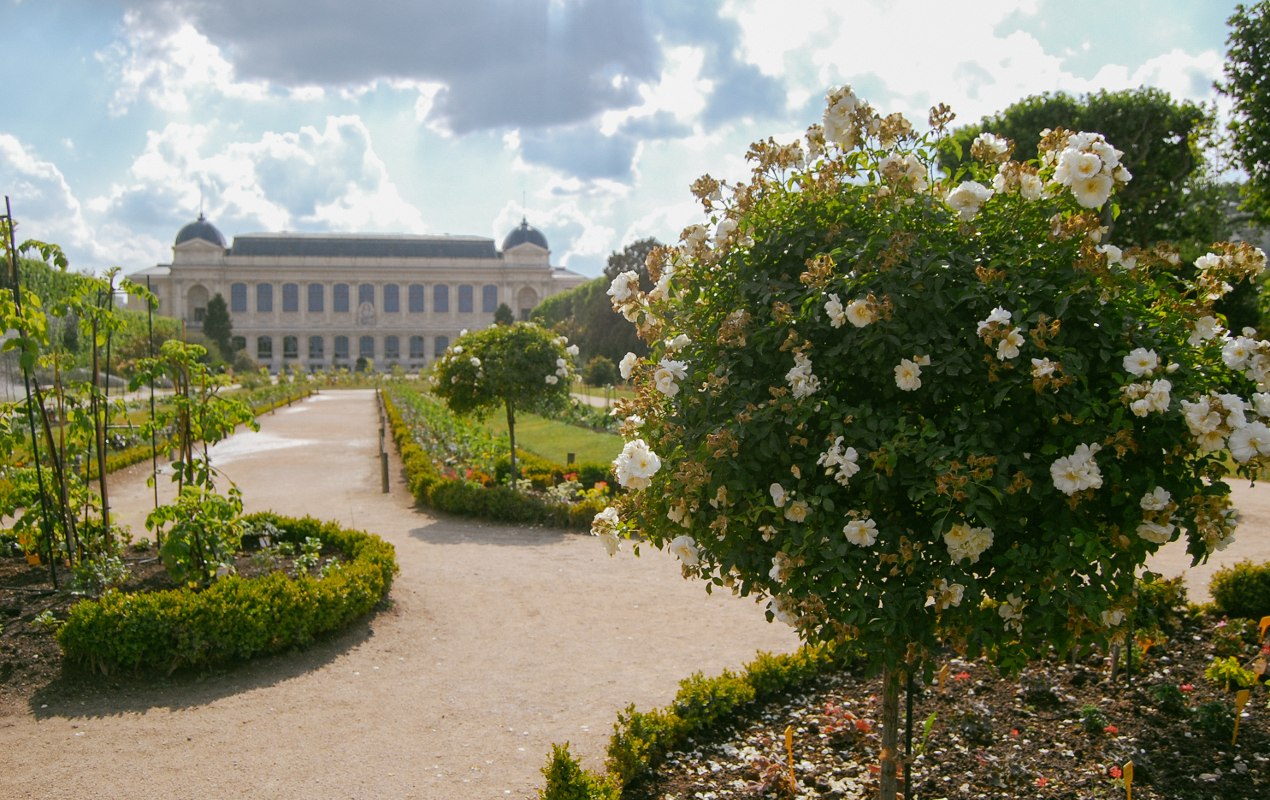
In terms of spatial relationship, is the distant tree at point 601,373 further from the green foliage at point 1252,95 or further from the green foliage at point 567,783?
the green foliage at point 567,783

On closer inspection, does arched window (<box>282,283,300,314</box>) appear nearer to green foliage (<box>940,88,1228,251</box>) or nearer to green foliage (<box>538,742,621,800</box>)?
green foliage (<box>940,88,1228,251</box>)

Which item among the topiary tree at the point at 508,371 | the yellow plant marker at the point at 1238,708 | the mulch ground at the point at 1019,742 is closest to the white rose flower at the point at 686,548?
the mulch ground at the point at 1019,742

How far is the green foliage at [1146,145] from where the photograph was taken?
602 inches

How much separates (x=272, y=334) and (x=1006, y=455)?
297 ft

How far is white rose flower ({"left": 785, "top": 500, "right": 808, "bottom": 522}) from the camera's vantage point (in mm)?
2373

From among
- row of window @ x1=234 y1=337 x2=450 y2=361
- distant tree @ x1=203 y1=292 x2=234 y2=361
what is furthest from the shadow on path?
row of window @ x1=234 y1=337 x2=450 y2=361

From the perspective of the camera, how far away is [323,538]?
7672mm

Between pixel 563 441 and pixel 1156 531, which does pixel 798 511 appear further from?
pixel 563 441

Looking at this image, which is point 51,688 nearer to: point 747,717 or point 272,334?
point 747,717

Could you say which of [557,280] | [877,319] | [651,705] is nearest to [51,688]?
[651,705]

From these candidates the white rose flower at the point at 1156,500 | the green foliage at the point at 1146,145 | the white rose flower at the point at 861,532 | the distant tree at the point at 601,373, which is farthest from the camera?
the distant tree at the point at 601,373

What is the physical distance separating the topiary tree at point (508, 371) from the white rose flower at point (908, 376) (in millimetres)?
8798

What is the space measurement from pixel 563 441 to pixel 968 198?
15.8 metres

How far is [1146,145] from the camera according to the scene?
15.5 metres
